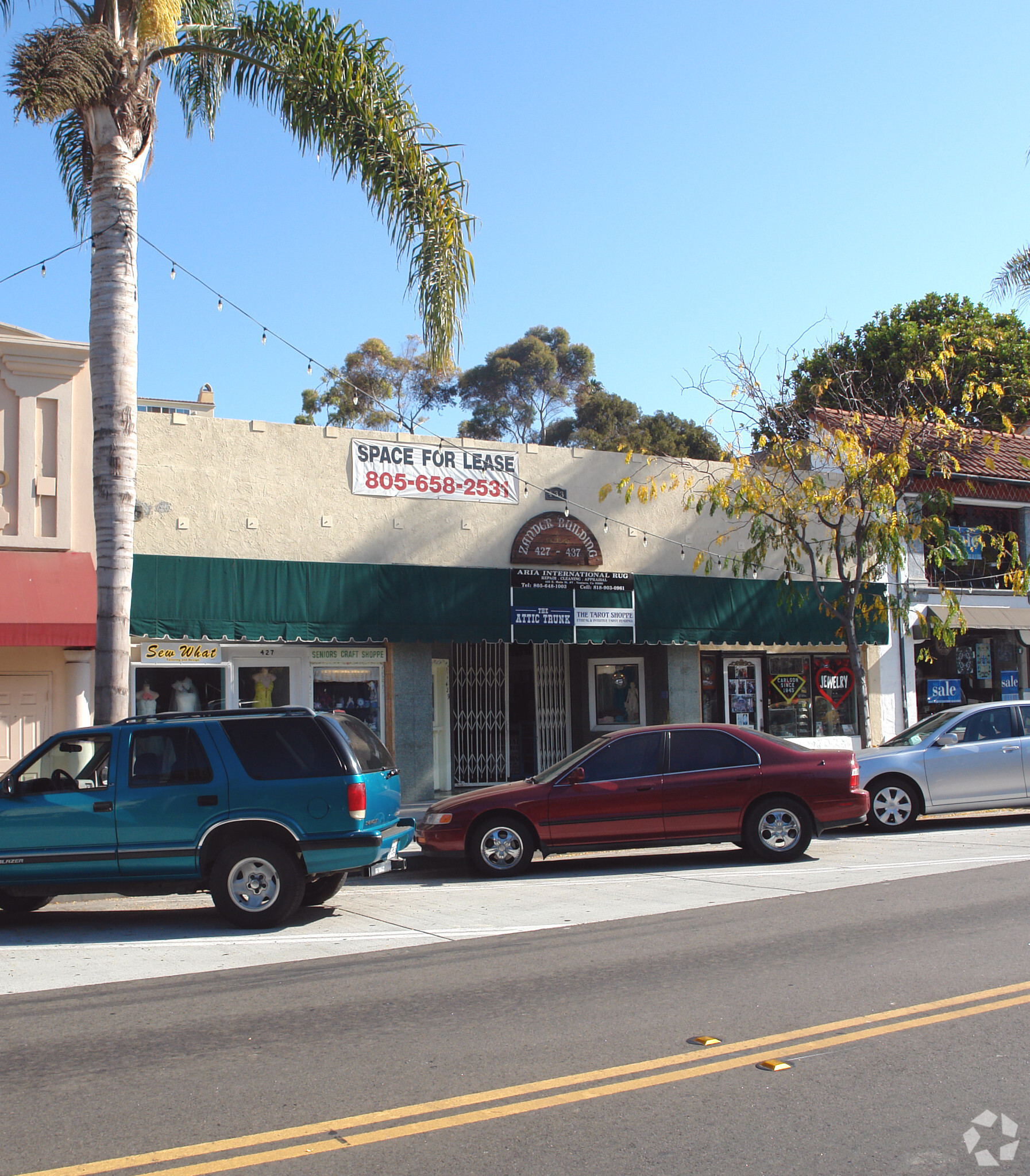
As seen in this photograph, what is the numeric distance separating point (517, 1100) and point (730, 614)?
16.1 m

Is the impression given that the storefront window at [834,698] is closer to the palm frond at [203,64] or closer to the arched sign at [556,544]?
the arched sign at [556,544]

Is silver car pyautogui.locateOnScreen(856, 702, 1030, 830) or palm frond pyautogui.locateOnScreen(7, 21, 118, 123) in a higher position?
palm frond pyautogui.locateOnScreen(7, 21, 118, 123)

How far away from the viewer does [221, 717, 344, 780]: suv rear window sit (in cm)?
952

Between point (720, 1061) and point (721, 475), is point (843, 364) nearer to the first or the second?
point (721, 475)

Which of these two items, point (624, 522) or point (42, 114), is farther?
point (624, 522)

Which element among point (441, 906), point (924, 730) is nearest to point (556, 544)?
point (924, 730)

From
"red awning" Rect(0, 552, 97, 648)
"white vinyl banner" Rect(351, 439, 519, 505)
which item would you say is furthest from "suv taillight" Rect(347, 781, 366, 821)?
"white vinyl banner" Rect(351, 439, 519, 505)

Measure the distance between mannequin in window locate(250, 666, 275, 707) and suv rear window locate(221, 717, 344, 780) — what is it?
306 inches

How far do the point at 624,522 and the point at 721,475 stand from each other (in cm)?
Answer: 244

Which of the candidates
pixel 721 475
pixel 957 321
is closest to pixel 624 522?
pixel 721 475

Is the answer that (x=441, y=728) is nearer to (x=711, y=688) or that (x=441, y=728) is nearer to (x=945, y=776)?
(x=711, y=688)

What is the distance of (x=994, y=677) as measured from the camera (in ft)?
78.4

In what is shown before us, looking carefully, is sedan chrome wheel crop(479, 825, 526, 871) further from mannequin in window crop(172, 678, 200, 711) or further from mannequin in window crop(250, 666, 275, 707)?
mannequin in window crop(172, 678, 200, 711)

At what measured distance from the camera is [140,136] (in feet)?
43.2
